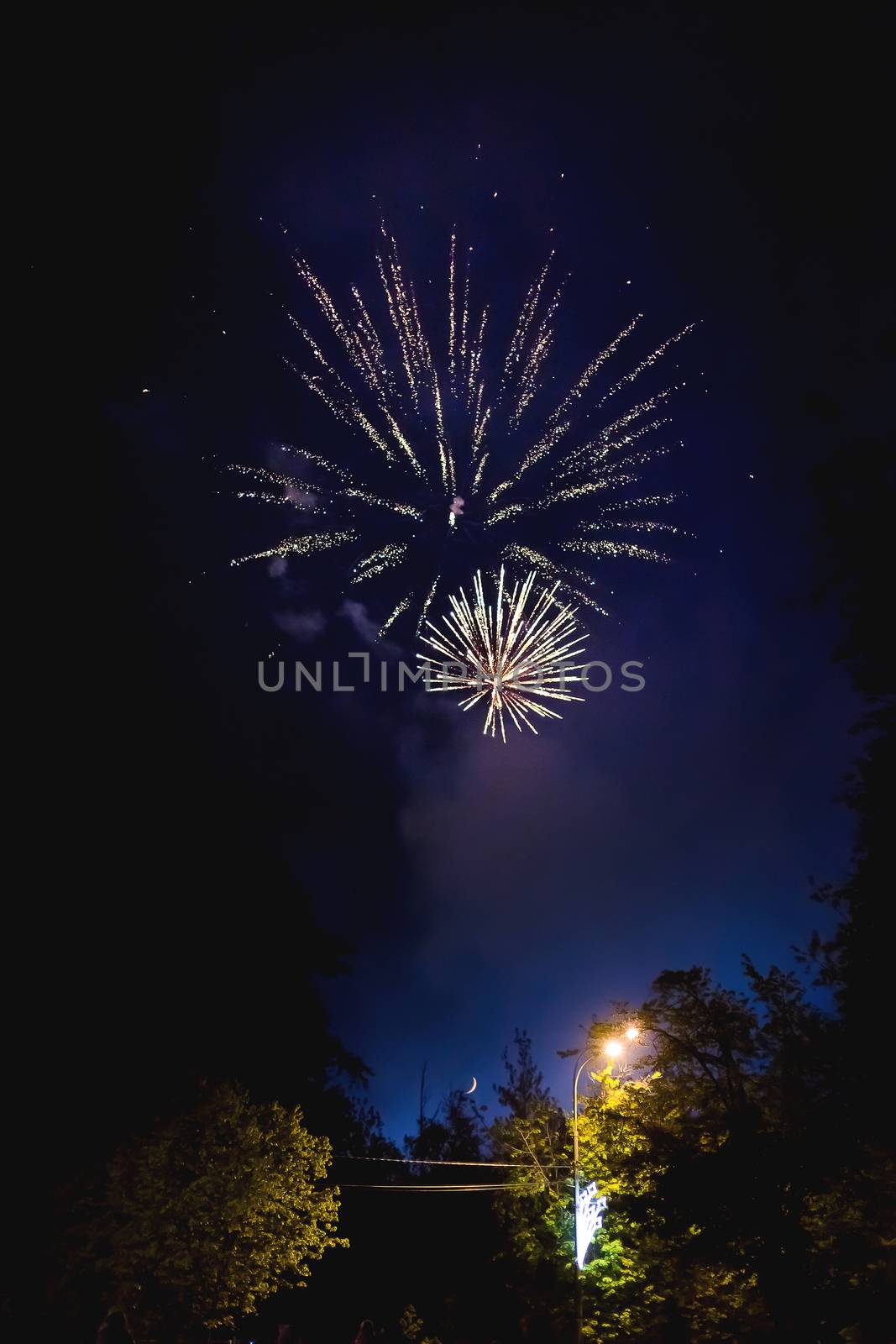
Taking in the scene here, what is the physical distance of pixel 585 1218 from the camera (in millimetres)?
16094

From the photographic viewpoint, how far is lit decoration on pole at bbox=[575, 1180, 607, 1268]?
15328mm

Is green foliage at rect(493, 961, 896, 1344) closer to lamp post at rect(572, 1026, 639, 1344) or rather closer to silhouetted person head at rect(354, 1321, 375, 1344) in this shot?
lamp post at rect(572, 1026, 639, 1344)

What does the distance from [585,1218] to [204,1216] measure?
8.99 metres

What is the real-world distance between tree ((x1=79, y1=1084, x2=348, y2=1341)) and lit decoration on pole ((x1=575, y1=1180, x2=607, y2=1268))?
7882 millimetres

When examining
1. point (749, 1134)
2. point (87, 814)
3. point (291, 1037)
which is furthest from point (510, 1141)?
point (87, 814)

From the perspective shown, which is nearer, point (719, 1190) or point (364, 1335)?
point (364, 1335)

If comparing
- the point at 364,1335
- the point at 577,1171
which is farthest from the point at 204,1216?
the point at 577,1171

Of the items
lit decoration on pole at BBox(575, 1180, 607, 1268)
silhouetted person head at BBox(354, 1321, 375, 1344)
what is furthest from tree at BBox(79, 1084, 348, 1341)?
lit decoration on pole at BBox(575, 1180, 607, 1268)

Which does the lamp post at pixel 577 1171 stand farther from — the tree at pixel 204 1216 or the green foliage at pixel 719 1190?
the tree at pixel 204 1216

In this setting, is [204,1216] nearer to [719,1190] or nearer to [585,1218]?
[585,1218]

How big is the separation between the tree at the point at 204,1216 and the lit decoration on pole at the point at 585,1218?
788 cm

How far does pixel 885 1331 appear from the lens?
36.3 feet

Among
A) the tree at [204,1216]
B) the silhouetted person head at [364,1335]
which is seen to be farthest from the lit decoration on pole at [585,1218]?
the tree at [204,1216]

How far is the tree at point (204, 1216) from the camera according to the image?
15.7 meters
